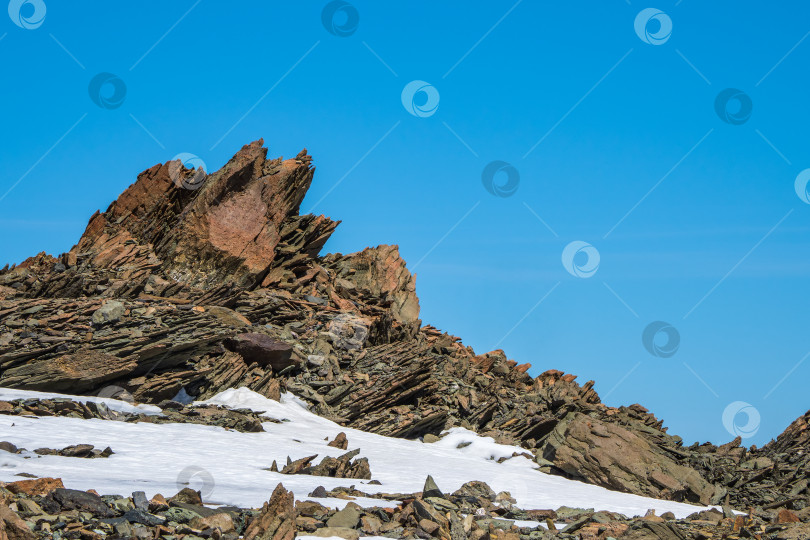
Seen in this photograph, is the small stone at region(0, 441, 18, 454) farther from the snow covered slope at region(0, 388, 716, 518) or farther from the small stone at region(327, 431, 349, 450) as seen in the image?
the small stone at region(327, 431, 349, 450)

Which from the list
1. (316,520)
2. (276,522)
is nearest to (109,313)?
(316,520)

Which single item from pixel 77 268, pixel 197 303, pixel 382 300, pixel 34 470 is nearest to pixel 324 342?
pixel 197 303

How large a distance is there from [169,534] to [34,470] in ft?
14.2

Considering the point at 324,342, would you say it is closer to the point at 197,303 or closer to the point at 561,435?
the point at 197,303

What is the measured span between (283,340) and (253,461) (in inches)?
487

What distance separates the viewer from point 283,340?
91.5ft

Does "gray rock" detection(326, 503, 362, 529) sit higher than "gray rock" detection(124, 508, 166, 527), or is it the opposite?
"gray rock" detection(326, 503, 362, 529)

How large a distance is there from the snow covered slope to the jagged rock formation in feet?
4.73

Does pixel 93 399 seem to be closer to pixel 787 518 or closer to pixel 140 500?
pixel 140 500

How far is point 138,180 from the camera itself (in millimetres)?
38688

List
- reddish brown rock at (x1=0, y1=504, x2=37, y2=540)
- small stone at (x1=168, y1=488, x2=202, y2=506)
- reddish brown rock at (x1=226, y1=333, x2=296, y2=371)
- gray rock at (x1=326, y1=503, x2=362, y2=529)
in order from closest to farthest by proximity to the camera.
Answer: reddish brown rock at (x1=0, y1=504, x2=37, y2=540) < gray rock at (x1=326, y1=503, x2=362, y2=529) < small stone at (x1=168, y1=488, x2=202, y2=506) < reddish brown rock at (x1=226, y1=333, x2=296, y2=371)

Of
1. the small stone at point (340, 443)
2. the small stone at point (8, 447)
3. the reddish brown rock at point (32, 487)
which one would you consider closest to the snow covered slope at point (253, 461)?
the small stone at point (8, 447)

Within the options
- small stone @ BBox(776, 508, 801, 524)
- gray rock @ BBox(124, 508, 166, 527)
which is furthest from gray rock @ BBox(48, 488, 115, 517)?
small stone @ BBox(776, 508, 801, 524)

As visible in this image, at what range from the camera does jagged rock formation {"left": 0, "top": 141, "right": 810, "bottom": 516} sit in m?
21.6
